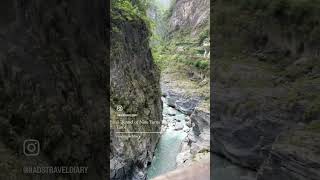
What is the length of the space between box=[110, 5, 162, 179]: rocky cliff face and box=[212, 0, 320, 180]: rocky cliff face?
14.9 ft

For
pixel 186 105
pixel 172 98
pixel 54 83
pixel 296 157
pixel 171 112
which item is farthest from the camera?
pixel 172 98

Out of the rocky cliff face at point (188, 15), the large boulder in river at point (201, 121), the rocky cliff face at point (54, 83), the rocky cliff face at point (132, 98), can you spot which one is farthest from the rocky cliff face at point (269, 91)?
the rocky cliff face at point (188, 15)

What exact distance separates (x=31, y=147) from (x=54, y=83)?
1.81 meters

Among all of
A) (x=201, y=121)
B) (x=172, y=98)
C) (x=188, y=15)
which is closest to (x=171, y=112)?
(x=172, y=98)

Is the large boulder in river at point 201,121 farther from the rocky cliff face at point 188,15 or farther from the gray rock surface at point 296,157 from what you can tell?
the rocky cliff face at point 188,15

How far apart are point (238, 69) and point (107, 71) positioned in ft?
17.2

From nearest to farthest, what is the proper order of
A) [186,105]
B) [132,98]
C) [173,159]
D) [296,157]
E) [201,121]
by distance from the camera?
[296,157], [201,121], [132,98], [173,159], [186,105]

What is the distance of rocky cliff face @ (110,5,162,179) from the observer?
1156 cm

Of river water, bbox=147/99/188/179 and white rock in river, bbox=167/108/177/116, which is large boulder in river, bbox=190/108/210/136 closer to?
river water, bbox=147/99/188/179

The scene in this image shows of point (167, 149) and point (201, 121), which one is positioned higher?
point (201, 121)

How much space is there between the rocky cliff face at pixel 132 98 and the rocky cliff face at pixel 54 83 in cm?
123

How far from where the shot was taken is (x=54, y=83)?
30.8ft

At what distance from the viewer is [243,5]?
8.57m

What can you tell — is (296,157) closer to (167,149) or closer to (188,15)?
(167,149)
